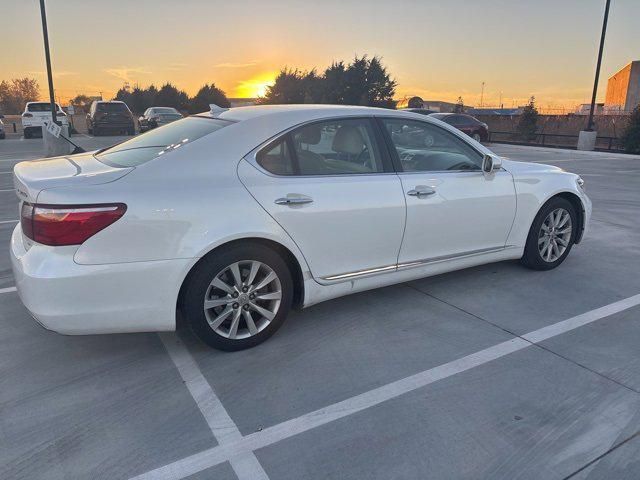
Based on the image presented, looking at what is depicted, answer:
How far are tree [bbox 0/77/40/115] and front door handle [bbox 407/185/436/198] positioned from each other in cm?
7375

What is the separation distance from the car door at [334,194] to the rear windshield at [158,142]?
0.47 metres

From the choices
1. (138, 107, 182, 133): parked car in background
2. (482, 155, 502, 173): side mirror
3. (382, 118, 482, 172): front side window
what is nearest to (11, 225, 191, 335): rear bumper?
(382, 118, 482, 172): front side window

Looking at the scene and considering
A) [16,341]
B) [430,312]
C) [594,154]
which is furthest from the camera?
[594,154]

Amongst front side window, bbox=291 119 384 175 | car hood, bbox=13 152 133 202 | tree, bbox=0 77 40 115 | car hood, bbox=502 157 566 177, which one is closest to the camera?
car hood, bbox=13 152 133 202

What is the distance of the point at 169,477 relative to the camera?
88.3 inches

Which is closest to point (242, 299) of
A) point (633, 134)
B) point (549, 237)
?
point (549, 237)

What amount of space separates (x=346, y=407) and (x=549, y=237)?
10.00ft

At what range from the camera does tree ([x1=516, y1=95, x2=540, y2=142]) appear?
25.3 meters

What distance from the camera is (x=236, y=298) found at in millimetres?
3203

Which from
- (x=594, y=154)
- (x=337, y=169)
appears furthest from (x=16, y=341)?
(x=594, y=154)

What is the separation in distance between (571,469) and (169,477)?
1.81m

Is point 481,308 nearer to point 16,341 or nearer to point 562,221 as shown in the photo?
point 562,221

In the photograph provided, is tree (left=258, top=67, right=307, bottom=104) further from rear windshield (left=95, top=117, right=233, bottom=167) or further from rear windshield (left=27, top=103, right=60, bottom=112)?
rear windshield (left=95, top=117, right=233, bottom=167)

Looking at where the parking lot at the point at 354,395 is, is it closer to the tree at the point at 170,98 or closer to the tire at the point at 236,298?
the tire at the point at 236,298
